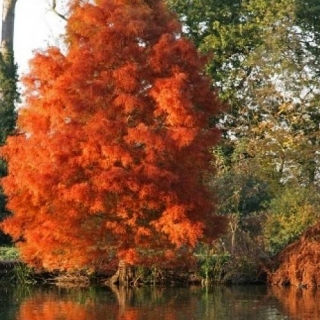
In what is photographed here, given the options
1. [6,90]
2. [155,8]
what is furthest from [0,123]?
[155,8]

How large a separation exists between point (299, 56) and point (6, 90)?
38.4 feet

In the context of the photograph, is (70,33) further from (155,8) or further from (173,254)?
(173,254)

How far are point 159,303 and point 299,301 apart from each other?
11.3ft

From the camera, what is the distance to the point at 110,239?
74.8ft

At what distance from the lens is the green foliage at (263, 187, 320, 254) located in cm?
2658

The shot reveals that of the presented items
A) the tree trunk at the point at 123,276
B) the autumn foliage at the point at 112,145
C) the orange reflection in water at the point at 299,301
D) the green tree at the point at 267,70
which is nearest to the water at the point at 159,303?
the orange reflection in water at the point at 299,301

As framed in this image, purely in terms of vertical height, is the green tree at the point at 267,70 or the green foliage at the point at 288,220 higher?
the green tree at the point at 267,70

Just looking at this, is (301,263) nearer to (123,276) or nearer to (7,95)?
(123,276)

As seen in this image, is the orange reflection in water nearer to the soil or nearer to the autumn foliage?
the soil

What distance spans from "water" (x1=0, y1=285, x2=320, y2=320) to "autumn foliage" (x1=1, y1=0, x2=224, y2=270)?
1.03 meters

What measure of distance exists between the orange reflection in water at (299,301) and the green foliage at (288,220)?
2.50 meters

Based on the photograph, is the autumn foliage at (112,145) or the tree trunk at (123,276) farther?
the tree trunk at (123,276)

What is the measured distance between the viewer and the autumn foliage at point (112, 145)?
21.6 m

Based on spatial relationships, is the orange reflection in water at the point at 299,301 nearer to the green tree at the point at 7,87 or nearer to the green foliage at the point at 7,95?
the green tree at the point at 7,87
